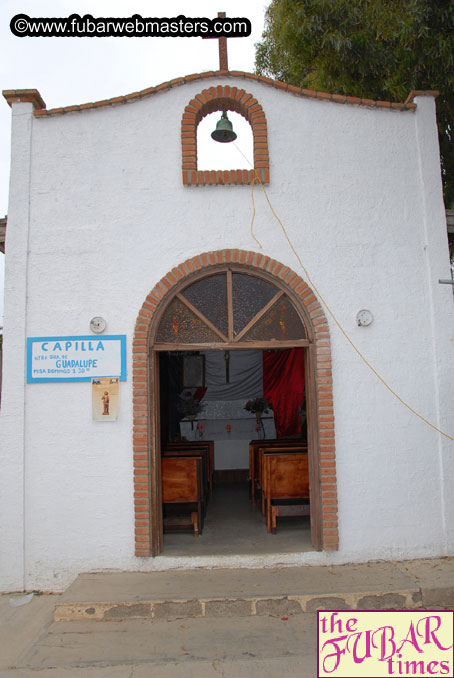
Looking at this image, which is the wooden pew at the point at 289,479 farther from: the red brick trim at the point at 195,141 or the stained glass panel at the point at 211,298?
the red brick trim at the point at 195,141

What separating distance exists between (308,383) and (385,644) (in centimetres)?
341

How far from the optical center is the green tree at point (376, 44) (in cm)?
678

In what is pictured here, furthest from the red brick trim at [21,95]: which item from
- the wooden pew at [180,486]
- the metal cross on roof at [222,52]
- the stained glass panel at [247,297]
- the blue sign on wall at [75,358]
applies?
the wooden pew at [180,486]

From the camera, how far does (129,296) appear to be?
18.3 feet

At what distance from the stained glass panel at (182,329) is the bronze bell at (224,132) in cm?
226

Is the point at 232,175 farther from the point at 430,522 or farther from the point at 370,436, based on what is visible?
the point at 430,522

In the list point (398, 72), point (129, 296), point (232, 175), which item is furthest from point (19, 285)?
point (398, 72)

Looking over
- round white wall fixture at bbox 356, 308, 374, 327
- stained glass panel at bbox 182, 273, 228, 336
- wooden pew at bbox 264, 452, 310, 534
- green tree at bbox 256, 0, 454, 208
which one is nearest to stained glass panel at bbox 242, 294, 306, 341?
stained glass panel at bbox 182, 273, 228, 336

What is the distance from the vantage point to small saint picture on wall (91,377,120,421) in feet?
17.8

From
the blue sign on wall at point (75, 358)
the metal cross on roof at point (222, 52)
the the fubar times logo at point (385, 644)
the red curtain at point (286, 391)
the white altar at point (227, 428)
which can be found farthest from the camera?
the white altar at point (227, 428)

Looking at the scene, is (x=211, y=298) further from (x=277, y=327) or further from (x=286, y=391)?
(x=286, y=391)

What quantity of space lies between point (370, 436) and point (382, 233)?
2.15 m

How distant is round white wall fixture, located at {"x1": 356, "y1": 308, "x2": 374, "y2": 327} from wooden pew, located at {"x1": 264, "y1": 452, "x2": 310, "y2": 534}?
1.85 m

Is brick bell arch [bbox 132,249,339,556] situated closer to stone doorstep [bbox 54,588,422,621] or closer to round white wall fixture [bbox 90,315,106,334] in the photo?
round white wall fixture [bbox 90,315,106,334]
